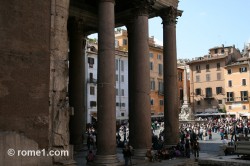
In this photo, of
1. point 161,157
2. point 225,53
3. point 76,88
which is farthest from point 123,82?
point 161,157

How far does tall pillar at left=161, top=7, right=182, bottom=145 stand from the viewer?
14.8m

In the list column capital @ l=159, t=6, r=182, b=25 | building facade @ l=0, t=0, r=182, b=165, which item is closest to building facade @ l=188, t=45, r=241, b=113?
column capital @ l=159, t=6, r=182, b=25

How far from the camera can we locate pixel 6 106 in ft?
27.4

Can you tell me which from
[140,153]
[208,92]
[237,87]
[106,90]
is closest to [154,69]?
[208,92]

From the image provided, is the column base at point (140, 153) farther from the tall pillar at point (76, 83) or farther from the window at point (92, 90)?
the window at point (92, 90)

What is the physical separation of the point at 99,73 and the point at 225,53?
1796 inches

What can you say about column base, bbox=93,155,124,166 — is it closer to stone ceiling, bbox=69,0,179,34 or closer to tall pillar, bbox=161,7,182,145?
tall pillar, bbox=161,7,182,145

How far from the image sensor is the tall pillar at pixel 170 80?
48.4ft

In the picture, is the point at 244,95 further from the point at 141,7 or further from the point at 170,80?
the point at 141,7

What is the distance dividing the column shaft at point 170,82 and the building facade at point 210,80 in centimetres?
3879

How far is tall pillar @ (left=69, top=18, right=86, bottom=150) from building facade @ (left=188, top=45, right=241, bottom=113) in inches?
1534

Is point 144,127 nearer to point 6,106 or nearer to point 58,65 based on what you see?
point 58,65

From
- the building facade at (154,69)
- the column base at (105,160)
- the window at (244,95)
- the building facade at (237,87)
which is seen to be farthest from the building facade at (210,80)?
the column base at (105,160)

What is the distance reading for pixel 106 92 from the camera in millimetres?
11062
